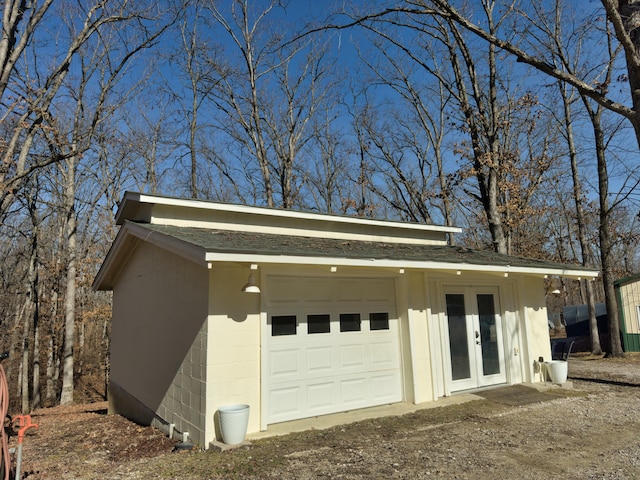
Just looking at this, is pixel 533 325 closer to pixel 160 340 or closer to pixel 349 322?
pixel 349 322

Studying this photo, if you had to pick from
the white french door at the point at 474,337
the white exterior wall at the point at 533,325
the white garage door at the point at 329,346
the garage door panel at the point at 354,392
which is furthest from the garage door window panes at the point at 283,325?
the white exterior wall at the point at 533,325

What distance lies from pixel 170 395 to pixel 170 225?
292cm

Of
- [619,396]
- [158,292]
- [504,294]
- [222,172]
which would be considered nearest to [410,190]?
[222,172]

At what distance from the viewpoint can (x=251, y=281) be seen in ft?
18.0

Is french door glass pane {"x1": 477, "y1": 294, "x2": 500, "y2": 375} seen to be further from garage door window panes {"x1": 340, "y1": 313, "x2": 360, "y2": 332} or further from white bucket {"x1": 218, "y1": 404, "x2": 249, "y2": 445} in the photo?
white bucket {"x1": 218, "y1": 404, "x2": 249, "y2": 445}

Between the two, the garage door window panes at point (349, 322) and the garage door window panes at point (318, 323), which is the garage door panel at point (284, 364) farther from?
the garage door window panes at point (349, 322)

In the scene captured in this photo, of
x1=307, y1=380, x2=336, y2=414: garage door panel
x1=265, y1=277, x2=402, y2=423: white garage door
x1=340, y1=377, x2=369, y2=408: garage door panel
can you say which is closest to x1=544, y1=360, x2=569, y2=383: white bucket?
x1=265, y1=277, x2=402, y2=423: white garage door

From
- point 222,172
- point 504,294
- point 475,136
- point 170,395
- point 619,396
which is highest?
point 222,172

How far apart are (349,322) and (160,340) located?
3.31m

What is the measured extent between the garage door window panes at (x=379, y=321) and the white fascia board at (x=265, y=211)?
2888 mm

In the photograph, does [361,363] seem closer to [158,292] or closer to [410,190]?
[158,292]

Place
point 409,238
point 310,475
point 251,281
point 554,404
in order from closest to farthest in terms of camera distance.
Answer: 1. point 310,475
2. point 251,281
3. point 554,404
4. point 409,238

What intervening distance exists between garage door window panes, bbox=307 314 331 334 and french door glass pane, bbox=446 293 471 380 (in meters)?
2.68

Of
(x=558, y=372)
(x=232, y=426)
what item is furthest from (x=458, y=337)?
(x=232, y=426)
